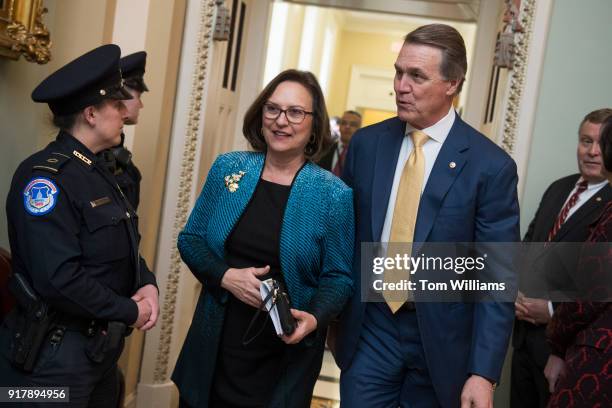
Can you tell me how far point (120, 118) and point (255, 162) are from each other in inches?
19.5

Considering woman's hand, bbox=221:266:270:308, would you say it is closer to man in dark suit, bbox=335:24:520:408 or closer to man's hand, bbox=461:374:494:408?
man in dark suit, bbox=335:24:520:408

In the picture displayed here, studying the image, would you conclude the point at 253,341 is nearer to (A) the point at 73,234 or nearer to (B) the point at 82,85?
(A) the point at 73,234

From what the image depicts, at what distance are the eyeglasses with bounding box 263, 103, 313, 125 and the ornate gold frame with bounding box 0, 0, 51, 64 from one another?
40.1 inches

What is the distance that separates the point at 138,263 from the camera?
244 cm

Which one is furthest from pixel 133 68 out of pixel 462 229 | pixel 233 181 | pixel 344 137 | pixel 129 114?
pixel 344 137

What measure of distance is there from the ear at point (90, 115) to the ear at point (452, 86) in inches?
44.7

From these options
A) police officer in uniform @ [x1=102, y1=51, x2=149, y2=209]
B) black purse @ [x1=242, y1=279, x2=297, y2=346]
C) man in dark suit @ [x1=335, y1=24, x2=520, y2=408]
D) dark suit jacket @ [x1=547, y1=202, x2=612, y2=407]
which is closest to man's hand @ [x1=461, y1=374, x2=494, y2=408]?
man in dark suit @ [x1=335, y1=24, x2=520, y2=408]

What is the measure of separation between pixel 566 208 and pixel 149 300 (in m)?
2.03

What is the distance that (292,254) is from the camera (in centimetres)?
246

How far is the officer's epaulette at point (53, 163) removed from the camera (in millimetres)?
2160

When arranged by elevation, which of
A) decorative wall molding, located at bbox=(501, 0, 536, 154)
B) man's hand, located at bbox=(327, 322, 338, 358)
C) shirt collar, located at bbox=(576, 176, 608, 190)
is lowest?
man's hand, located at bbox=(327, 322, 338, 358)

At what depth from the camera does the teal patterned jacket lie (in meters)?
2.46

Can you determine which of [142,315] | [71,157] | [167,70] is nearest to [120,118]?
[71,157]

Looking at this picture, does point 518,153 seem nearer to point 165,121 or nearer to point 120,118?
point 165,121
